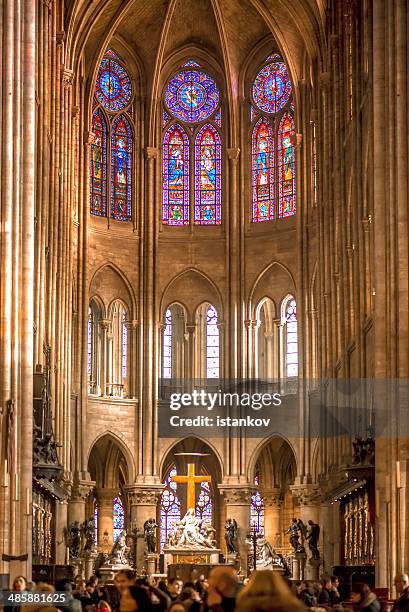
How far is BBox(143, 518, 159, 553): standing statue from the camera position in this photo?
156 ft

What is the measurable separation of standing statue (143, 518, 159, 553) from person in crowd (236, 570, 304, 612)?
42.7 metres

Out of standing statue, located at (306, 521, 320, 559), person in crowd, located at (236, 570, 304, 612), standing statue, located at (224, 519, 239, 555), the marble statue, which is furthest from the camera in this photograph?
standing statue, located at (224, 519, 239, 555)

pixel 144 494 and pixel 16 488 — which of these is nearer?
pixel 16 488

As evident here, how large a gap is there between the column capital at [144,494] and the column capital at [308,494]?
5.29 metres

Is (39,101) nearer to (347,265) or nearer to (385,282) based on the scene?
(347,265)

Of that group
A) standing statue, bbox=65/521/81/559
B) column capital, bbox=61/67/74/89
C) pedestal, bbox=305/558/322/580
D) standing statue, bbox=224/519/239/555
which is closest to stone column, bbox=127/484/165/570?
standing statue, bbox=224/519/239/555

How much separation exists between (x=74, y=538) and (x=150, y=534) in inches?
184

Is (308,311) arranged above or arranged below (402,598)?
above

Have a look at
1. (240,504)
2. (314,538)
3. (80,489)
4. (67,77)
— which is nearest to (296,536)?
(314,538)

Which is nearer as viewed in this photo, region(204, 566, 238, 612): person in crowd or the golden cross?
region(204, 566, 238, 612): person in crowd

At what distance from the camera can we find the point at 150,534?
156 ft

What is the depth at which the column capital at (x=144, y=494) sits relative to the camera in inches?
1950

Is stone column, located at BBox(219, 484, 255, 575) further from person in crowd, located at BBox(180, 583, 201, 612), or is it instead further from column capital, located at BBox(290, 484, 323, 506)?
person in crowd, located at BBox(180, 583, 201, 612)

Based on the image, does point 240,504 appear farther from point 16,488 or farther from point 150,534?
point 16,488
